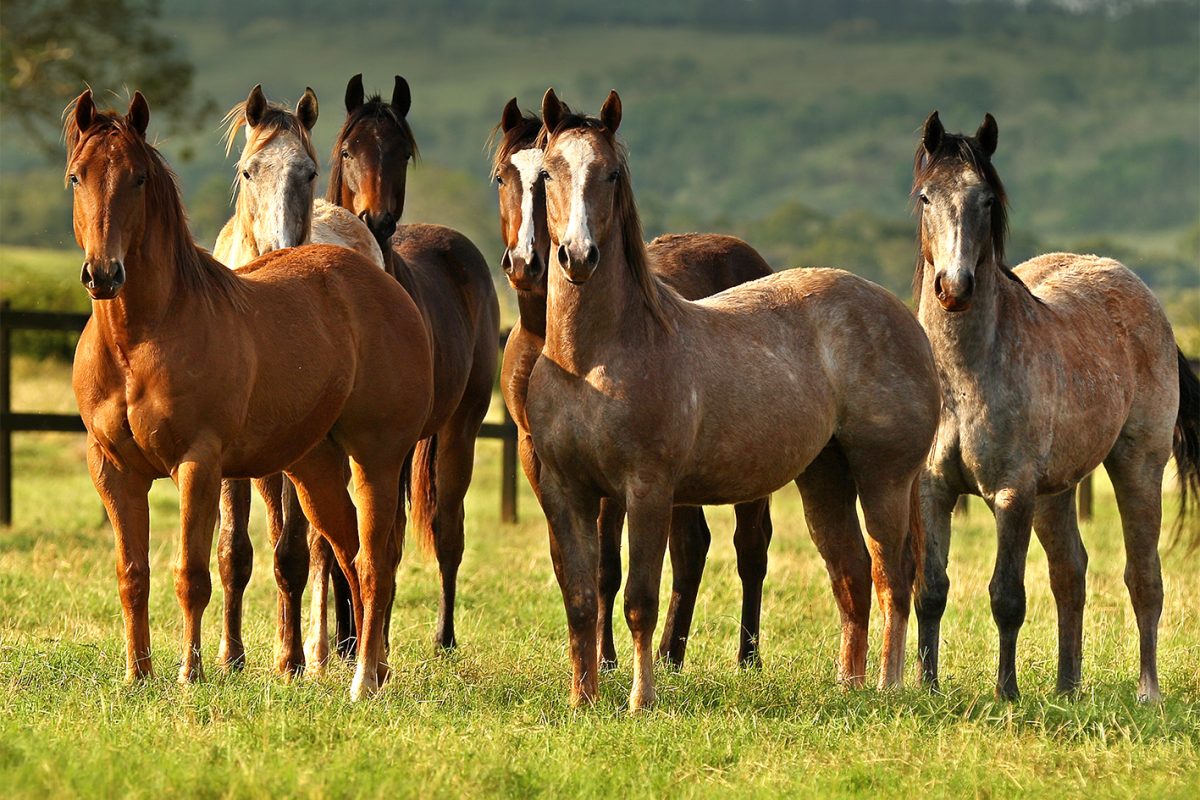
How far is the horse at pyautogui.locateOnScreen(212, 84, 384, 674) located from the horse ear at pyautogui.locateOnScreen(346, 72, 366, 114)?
1.93 ft

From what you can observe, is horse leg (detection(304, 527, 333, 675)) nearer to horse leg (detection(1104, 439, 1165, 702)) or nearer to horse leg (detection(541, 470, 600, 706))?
horse leg (detection(541, 470, 600, 706))

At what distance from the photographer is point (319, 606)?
670 cm

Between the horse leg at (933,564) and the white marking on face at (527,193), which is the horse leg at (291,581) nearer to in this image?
the white marking on face at (527,193)

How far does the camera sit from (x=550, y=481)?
5668 mm

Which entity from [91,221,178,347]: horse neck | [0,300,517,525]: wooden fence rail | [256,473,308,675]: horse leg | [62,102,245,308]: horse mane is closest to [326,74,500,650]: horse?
[256,473,308,675]: horse leg

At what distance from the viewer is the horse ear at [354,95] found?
813 centimetres

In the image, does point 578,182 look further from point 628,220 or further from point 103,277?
point 103,277

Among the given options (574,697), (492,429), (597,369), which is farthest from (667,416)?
(492,429)

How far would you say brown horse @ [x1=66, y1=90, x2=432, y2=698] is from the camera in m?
5.26

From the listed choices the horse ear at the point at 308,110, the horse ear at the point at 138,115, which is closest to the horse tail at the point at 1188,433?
the horse ear at the point at 308,110

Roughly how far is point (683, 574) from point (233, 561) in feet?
7.13

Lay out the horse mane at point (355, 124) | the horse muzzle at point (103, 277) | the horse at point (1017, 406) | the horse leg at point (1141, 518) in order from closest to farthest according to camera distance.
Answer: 1. the horse muzzle at point (103, 277)
2. the horse at point (1017, 406)
3. the horse leg at point (1141, 518)
4. the horse mane at point (355, 124)

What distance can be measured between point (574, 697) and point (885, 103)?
189519mm

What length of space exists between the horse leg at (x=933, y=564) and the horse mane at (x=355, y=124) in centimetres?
330
